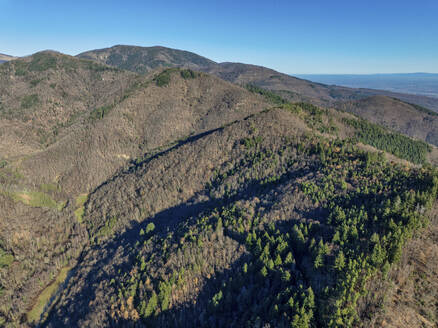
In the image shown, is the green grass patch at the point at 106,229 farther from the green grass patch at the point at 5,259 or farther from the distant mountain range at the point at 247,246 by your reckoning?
the green grass patch at the point at 5,259

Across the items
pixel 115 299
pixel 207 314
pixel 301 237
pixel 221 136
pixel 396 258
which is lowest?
pixel 115 299

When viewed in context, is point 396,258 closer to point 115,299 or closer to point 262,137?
point 115,299

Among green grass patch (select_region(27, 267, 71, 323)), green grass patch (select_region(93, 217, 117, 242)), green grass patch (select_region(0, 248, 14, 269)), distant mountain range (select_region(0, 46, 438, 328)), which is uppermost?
distant mountain range (select_region(0, 46, 438, 328))

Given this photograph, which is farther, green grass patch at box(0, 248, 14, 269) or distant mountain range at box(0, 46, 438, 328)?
green grass patch at box(0, 248, 14, 269)

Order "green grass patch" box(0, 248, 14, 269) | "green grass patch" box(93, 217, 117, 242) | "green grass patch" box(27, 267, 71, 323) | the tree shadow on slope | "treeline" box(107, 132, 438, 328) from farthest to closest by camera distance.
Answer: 1. "green grass patch" box(93, 217, 117, 242)
2. "green grass patch" box(0, 248, 14, 269)
3. "green grass patch" box(27, 267, 71, 323)
4. the tree shadow on slope
5. "treeline" box(107, 132, 438, 328)

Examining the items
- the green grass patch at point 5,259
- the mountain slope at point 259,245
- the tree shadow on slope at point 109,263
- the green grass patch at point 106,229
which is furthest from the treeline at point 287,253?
the green grass patch at point 5,259

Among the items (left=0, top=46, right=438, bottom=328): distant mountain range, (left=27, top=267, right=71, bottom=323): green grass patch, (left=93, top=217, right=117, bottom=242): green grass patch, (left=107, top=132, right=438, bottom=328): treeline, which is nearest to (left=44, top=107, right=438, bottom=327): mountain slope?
(left=107, top=132, right=438, bottom=328): treeline

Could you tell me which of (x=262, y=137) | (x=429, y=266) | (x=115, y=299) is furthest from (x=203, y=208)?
(x=429, y=266)

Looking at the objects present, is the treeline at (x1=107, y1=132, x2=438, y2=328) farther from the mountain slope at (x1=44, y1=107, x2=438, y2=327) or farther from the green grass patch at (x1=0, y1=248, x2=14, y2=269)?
the green grass patch at (x1=0, y1=248, x2=14, y2=269)

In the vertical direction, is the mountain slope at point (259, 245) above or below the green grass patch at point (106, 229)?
above
